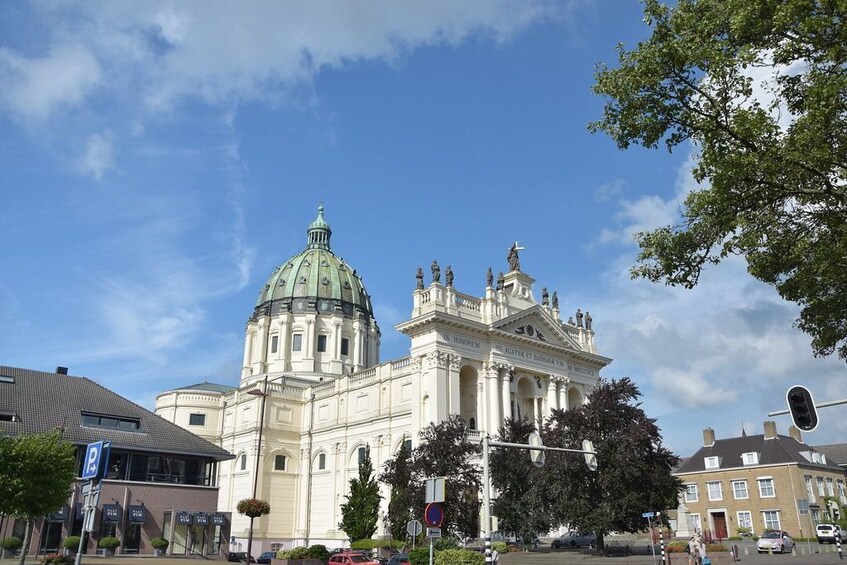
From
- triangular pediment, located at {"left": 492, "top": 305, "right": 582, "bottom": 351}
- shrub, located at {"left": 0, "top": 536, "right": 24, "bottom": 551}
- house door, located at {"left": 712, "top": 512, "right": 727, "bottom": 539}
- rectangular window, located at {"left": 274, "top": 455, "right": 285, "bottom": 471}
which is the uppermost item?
triangular pediment, located at {"left": 492, "top": 305, "right": 582, "bottom": 351}

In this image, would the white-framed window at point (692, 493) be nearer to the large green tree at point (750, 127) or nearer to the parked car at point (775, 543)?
the parked car at point (775, 543)

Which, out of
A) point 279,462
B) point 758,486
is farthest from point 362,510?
point 758,486

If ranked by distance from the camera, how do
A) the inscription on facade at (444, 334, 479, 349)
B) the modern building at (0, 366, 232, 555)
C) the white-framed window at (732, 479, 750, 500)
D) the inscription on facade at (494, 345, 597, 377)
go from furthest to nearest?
the white-framed window at (732, 479, 750, 500), the inscription on facade at (494, 345, 597, 377), the inscription on facade at (444, 334, 479, 349), the modern building at (0, 366, 232, 555)

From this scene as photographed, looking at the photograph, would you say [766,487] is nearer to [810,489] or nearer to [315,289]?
[810,489]

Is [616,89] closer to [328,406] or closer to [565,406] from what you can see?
[565,406]

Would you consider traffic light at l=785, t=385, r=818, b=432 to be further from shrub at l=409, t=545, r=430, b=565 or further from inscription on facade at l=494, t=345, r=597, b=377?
inscription on facade at l=494, t=345, r=597, b=377

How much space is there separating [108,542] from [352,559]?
14.2 meters

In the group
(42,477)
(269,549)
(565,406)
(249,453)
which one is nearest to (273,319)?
(249,453)

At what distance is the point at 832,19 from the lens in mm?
14898

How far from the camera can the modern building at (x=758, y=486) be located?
60.9m

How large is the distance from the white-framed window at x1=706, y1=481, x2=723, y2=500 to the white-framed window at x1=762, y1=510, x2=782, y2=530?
4716mm

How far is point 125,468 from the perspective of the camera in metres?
41.3

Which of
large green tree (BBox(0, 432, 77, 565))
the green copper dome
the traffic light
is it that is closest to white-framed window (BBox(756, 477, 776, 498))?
the green copper dome

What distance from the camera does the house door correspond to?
214ft
